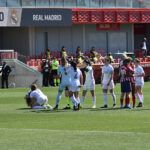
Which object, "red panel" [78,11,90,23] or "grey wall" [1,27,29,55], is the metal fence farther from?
"grey wall" [1,27,29,55]

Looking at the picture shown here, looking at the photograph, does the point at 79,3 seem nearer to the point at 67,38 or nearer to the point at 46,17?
the point at 67,38

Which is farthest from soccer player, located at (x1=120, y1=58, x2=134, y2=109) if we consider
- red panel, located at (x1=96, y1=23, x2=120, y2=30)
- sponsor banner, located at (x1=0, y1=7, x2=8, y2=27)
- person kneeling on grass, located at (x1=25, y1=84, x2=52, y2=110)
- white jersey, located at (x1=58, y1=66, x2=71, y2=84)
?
red panel, located at (x1=96, y1=23, x2=120, y2=30)

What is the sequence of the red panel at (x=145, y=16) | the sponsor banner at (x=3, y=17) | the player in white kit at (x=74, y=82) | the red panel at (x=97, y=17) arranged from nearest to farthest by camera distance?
the player in white kit at (x=74, y=82)
the sponsor banner at (x=3, y=17)
the red panel at (x=97, y=17)
the red panel at (x=145, y=16)

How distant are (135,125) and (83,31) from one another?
41.5 meters

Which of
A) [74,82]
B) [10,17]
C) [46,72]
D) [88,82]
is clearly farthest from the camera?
[10,17]

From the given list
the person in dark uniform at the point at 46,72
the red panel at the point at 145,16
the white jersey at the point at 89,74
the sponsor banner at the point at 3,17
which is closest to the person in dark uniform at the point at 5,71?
the person in dark uniform at the point at 46,72

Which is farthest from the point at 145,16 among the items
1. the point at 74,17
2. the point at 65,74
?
the point at 65,74

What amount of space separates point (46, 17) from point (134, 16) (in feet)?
31.0

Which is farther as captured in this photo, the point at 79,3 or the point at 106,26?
the point at 106,26

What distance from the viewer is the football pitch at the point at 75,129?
1545cm

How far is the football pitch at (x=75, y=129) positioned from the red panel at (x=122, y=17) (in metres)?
33.6

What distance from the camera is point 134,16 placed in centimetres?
6231

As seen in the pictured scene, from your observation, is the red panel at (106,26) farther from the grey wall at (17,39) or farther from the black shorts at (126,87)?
the black shorts at (126,87)

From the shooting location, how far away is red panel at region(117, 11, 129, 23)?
61.2 meters
